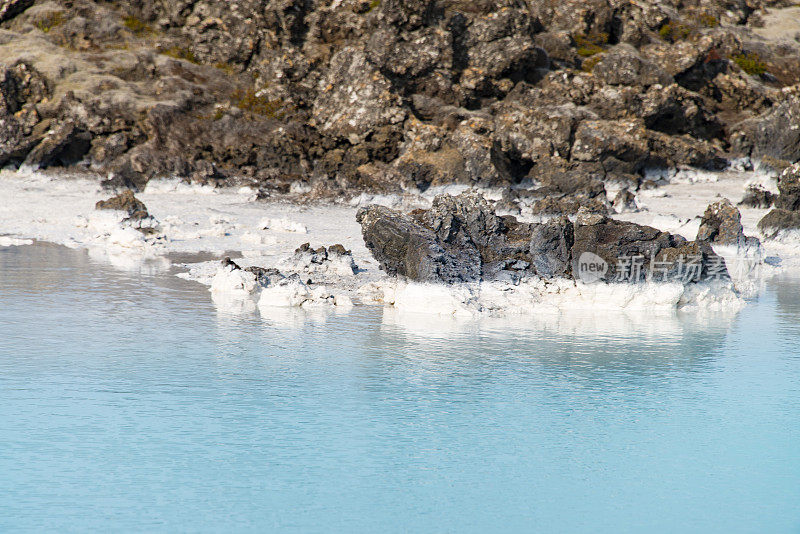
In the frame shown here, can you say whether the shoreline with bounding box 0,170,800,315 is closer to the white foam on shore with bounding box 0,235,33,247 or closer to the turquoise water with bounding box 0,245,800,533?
the white foam on shore with bounding box 0,235,33,247

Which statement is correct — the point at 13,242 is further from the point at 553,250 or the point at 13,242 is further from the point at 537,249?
the point at 553,250

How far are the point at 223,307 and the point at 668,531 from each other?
11.9m

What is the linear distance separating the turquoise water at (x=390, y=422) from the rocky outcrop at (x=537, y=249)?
1.46m

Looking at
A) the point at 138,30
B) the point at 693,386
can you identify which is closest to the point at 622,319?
the point at 693,386

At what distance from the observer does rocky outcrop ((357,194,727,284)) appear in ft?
62.1

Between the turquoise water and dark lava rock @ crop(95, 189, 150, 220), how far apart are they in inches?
407

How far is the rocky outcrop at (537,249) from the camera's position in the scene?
746 inches

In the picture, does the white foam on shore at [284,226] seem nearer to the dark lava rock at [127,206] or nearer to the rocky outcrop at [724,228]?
the dark lava rock at [127,206]

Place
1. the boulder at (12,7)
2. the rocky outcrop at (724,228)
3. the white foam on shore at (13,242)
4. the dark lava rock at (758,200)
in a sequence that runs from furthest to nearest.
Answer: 1. the boulder at (12,7)
2. the dark lava rock at (758,200)
3. the white foam on shore at (13,242)
4. the rocky outcrop at (724,228)

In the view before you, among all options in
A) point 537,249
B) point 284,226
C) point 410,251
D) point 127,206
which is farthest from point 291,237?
point 537,249

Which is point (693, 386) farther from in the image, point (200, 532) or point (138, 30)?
point (138, 30)

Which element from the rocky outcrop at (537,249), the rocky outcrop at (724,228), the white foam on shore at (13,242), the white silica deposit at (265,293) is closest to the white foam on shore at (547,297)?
the rocky outcrop at (537,249)

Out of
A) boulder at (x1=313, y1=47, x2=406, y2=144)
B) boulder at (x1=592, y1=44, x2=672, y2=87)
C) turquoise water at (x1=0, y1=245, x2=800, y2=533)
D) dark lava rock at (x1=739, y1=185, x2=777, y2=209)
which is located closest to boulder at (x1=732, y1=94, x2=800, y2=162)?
boulder at (x1=592, y1=44, x2=672, y2=87)

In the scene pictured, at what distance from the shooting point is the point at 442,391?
43.0ft
